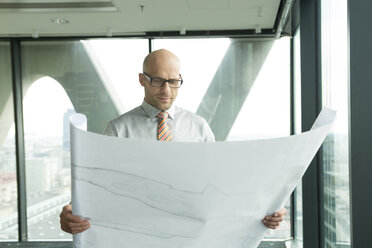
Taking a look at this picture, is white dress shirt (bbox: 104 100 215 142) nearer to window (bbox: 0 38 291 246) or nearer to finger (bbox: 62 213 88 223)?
finger (bbox: 62 213 88 223)

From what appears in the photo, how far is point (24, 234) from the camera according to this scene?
4766mm

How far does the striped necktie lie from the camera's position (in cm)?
151

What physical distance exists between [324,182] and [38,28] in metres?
3.37

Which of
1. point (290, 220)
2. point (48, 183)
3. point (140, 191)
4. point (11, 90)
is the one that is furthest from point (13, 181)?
point (140, 191)

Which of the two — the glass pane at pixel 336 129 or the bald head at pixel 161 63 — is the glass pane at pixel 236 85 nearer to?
the glass pane at pixel 336 129

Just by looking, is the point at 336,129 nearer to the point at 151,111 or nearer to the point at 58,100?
the point at 151,111

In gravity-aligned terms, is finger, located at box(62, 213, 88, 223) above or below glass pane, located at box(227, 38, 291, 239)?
below

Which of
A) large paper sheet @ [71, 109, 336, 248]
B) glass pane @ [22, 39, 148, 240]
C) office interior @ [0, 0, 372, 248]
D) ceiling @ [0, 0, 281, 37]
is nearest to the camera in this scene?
large paper sheet @ [71, 109, 336, 248]

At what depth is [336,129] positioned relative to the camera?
220 cm

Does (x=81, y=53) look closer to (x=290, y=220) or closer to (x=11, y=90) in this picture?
(x=11, y=90)

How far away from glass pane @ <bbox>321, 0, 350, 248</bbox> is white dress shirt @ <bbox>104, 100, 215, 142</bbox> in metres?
0.71

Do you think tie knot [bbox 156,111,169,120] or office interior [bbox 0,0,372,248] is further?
office interior [bbox 0,0,372,248]

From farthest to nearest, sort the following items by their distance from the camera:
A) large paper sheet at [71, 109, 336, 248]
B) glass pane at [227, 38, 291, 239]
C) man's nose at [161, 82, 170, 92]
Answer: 1. glass pane at [227, 38, 291, 239]
2. man's nose at [161, 82, 170, 92]
3. large paper sheet at [71, 109, 336, 248]

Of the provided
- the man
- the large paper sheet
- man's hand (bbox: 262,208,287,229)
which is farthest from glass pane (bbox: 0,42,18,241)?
man's hand (bbox: 262,208,287,229)
